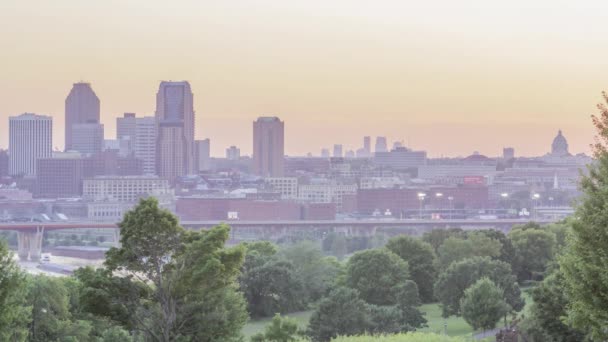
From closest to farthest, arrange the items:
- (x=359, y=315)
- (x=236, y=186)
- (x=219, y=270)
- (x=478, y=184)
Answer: (x=219, y=270), (x=359, y=315), (x=478, y=184), (x=236, y=186)

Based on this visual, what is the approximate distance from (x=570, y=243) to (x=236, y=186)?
176 metres

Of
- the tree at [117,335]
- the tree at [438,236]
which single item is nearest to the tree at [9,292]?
the tree at [117,335]

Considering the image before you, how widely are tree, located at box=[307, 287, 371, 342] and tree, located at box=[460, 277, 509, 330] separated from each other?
11.1ft

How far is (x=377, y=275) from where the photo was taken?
44.3m

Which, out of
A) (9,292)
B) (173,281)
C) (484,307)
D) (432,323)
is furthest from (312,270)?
(9,292)

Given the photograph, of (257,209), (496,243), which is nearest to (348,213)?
(257,209)

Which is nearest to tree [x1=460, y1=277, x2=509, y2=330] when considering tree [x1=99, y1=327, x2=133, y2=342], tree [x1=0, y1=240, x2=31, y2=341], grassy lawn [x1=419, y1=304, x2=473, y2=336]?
grassy lawn [x1=419, y1=304, x2=473, y2=336]

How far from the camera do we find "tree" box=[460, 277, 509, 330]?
35750 millimetres

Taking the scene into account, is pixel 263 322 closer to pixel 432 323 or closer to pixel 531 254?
pixel 432 323

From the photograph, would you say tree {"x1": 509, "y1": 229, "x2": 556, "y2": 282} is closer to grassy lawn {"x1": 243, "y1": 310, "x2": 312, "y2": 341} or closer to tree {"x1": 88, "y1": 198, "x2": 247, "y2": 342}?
grassy lawn {"x1": 243, "y1": 310, "x2": 312, "y2": 341}

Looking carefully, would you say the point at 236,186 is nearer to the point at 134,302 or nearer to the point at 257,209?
the point at 257,209

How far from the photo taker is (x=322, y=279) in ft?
164


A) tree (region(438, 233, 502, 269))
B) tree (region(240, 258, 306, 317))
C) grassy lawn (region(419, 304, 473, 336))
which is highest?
tree (region(438, 233, 502, 269))

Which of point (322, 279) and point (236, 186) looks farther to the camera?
point (236, 186)
